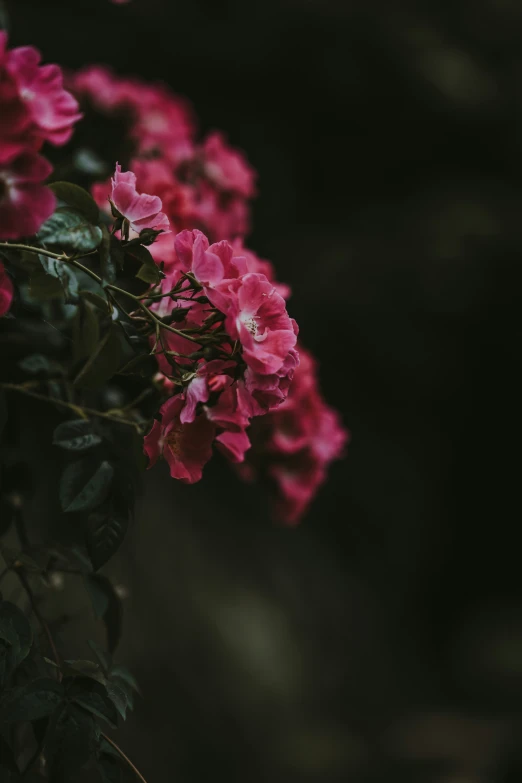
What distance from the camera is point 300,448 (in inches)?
28.0

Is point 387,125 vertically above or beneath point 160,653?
above

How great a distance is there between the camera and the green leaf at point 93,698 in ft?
1.43

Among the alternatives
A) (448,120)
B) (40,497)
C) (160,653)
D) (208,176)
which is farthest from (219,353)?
(448,120)

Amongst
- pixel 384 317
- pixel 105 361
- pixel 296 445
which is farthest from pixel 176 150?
pixel 384 317

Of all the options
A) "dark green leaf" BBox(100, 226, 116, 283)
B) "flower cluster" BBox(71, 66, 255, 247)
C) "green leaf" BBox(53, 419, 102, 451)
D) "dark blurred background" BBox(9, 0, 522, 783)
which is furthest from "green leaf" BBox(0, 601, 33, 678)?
"dark blurred background" BBox(9, 0, 522, 783)

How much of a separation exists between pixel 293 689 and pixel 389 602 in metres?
0.43

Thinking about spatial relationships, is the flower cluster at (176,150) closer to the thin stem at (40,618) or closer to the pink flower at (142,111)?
the pink flower at (142,111)

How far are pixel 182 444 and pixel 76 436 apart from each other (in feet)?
0.26

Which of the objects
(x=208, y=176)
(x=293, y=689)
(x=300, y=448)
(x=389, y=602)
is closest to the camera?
(x=300, y=448)

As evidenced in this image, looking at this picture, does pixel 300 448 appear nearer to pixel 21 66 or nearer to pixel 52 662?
pixel 52 662

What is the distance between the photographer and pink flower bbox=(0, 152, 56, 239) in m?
0.34

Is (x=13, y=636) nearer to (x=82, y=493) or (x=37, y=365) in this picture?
(x=82, y=493)

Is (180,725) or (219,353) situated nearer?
(219,353)

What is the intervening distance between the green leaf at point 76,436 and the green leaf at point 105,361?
0.11 feet
